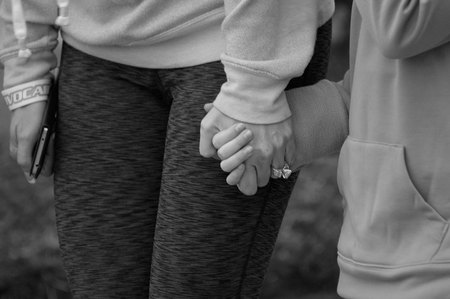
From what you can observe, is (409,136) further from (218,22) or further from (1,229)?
(1,229)

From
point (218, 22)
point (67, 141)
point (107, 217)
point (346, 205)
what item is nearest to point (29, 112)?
point (67, 141)

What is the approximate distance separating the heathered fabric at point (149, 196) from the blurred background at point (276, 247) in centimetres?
172

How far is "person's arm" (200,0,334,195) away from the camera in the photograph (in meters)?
1.90

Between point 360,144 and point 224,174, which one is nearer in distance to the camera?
point 360,144

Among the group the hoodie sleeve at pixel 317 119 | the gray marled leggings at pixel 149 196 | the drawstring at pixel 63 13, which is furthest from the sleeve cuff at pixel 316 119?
the drawstring at pixel 63 13

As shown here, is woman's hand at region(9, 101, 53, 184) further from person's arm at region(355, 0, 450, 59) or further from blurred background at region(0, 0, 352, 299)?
blurred background at region(0, 0, 352, 299)

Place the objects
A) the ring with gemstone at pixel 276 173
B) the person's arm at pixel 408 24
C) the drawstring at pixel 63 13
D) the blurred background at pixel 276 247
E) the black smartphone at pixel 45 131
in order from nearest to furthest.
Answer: the person's arm at pixel 408 24, the ring with gemstone at pixel 276 173, the drawstring at pixel 63 13, the black smartphone at pixel 45 131, the blurred background at pixel 276 247

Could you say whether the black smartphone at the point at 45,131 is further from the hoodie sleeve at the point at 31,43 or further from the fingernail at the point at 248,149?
the fingernail at the point at 248,149

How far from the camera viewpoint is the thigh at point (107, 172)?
218 centimetres

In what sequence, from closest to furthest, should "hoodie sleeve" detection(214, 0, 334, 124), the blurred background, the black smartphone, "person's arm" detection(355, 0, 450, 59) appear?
"person's arm" detection(355, 0, 450, 59)
"hoodie sleeve" detection(214, 0, 334, 124)
the black smartphone
the blurred background

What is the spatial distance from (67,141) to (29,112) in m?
0.12

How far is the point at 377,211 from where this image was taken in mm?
1809

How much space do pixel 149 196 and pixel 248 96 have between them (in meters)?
0.42

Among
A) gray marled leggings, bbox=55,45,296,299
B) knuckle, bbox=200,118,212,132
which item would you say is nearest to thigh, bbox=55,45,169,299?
gray marled leggings, bbox=55,45,296,299
